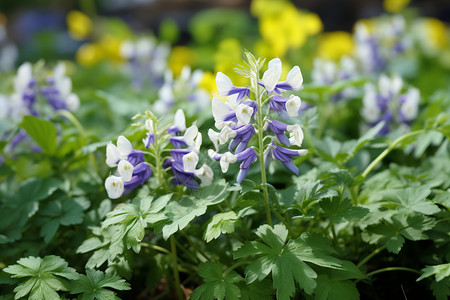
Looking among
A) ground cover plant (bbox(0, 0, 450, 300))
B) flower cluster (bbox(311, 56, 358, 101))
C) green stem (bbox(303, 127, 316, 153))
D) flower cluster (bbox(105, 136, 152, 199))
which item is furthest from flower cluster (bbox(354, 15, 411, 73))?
flower cluster (bbox(105, 136, 152, 199))

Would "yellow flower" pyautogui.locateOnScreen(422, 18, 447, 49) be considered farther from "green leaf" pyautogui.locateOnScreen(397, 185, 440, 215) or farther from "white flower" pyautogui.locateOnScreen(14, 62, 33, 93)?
"white flower" pyautogui.locateOnScreen(14, 62, 33, 93)

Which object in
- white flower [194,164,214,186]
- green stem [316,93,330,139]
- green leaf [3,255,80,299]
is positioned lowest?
green stem [316,93,330,139]

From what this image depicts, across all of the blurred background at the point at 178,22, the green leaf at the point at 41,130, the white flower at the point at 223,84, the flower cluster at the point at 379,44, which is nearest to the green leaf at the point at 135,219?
the white flower at the point at 223,84

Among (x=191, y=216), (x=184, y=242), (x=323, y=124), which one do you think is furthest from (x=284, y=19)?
(x=191, y=216)

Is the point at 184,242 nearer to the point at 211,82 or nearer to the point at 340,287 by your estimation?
the point at 340,287

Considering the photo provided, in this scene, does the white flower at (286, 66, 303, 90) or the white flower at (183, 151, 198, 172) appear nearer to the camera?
the white flower at (286, 66, 303, 90)

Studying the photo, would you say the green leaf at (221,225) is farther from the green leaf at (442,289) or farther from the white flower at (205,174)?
the green leaf at (442,289)

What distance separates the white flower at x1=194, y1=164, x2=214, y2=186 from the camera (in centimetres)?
176

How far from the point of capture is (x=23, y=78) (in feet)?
9.04

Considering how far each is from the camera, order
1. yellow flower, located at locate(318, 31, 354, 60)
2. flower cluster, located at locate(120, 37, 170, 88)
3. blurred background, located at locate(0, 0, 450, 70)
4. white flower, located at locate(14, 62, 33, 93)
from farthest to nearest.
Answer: yellow flower, located at locate(318, 31, 354, 60)
blurred background, located at locate(0, 0, 450, 70)
flower cluster, located at locate(120, 37, 170, 88)
white flower, located at locate(14, 62, 33, 93)

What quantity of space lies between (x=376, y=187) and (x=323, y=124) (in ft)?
3.73

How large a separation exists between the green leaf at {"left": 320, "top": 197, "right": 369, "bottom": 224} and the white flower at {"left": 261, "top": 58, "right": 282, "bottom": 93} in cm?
48

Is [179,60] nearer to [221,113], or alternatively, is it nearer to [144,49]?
[144,49]

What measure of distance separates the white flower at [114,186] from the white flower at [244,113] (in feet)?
1.71
